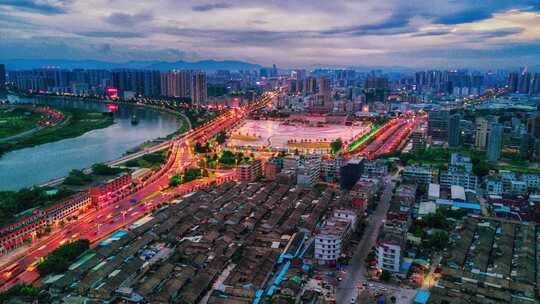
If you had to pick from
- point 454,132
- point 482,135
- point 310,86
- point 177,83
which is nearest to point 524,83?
point 310,86

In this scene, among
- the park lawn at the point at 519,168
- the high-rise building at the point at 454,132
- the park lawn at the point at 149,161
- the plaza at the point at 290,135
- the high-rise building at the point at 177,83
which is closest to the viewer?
the park lawn at the point at 519,168

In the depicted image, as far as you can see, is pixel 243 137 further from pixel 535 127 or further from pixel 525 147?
pixel 535 127

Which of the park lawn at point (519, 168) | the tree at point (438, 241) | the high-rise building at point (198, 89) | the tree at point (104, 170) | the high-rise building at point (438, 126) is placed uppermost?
the high-rise building at point (198, 89)

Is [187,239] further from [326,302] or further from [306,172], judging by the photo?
[306,172]

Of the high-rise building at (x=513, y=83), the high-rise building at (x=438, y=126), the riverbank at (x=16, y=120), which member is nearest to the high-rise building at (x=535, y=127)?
the high-rise building at (x=438, y=126)

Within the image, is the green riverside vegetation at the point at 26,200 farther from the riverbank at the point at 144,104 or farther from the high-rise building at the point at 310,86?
the high-rise building at the point at 310,86

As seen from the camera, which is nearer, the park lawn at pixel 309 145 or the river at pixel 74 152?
the river at pixel 74 152

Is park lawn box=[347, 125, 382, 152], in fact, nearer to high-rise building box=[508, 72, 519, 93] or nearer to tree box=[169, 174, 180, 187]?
tree box=[169, 174, 180, 187]

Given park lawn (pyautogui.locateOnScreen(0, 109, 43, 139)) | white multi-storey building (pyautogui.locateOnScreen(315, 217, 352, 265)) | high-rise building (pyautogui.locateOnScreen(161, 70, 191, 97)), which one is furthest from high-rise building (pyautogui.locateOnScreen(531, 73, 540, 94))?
park lawn (pyautogui.locateOnScreen(0, 109, 43, 139))
